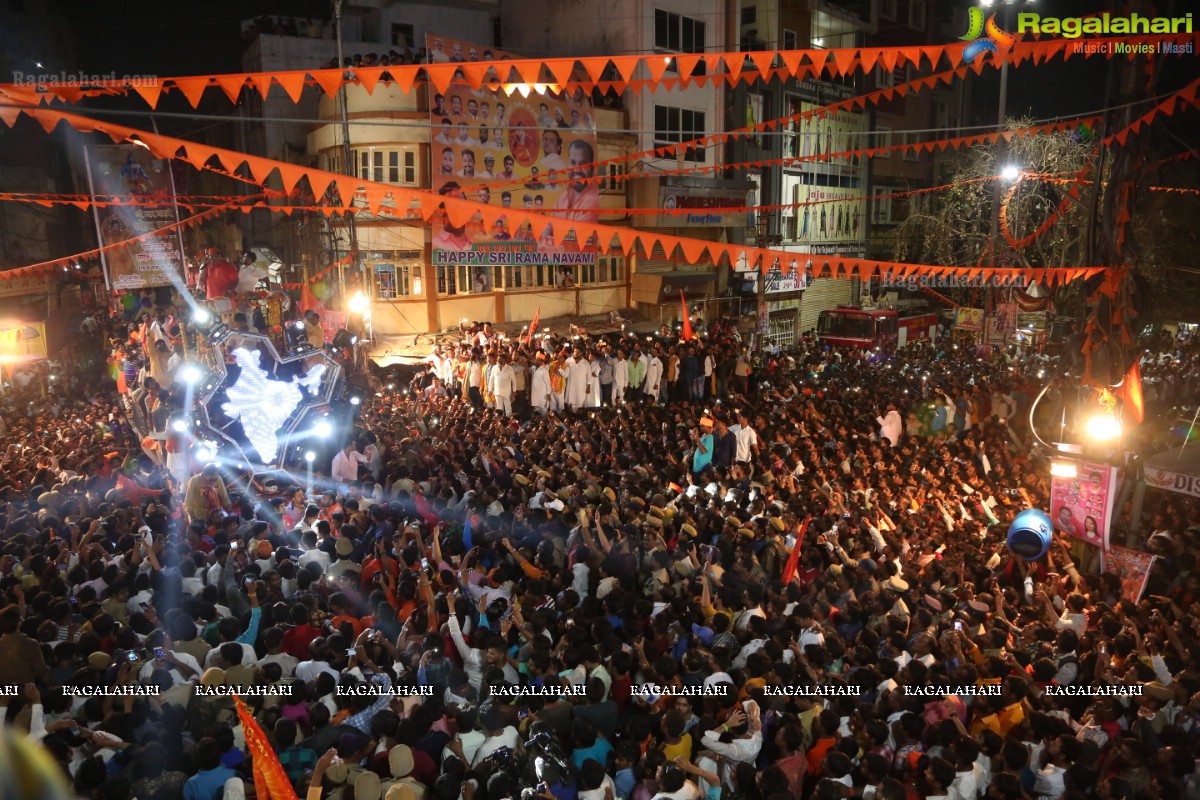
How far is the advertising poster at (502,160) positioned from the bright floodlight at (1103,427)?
13.9 m

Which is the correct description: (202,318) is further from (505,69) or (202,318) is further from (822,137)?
(822,137)

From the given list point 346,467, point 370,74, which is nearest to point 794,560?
point 370,74

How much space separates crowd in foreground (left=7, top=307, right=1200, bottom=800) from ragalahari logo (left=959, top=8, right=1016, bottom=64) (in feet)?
16.9

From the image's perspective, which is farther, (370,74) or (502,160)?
(502,160)

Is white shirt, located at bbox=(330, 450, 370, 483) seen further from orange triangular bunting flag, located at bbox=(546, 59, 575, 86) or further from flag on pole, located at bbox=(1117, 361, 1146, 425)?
flag on pole, located at bbox=(1117, 361, 1146, 425)

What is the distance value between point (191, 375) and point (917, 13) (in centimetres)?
4057

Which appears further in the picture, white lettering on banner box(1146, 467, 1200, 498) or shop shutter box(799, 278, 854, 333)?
shop shutter box(799, 278, 854, 333)

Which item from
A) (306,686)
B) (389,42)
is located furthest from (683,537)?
(389,42)

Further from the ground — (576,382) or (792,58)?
(792,58)

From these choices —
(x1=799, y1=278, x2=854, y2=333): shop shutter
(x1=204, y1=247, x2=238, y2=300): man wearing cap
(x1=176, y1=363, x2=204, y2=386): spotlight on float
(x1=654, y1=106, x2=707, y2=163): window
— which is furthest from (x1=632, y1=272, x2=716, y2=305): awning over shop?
(x1=176, y1=363, x2=204, y2=386): spotlight on float

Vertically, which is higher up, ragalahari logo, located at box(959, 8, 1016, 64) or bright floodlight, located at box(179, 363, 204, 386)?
ragalahari logo, located at box(959, 8, 1016, 64)

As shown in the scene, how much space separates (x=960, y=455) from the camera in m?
12.1

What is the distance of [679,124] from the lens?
28359 mm

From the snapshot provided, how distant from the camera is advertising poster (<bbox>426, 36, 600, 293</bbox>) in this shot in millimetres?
21719
